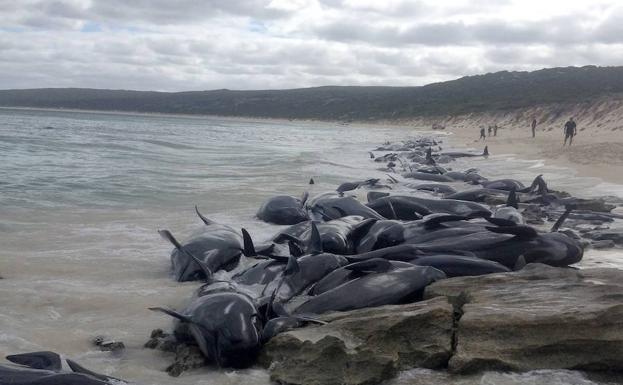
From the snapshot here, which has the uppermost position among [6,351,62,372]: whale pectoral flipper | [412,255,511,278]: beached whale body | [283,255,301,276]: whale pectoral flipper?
[412,255,511,278]: beached whale body

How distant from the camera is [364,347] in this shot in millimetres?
4383

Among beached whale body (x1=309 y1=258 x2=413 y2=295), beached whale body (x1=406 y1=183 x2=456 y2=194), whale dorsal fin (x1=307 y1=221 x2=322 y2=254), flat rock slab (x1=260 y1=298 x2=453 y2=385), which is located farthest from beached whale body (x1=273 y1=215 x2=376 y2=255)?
beached whale body (x1=406 y1=183 x2=456 y2=194)

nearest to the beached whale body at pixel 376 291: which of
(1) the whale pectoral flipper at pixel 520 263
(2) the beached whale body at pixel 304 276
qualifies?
(2) the beached whale body at pixel 304 276

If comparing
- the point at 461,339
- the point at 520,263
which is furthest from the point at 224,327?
the point at 520,263

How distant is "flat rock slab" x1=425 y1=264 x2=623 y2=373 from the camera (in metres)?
4.20

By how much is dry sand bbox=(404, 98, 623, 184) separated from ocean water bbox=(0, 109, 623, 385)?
1226 millimetres

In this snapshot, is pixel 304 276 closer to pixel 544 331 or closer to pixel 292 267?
pixel 292 267

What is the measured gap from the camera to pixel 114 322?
220 inches

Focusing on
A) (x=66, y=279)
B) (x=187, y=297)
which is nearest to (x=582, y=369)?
(x=187, y=297)

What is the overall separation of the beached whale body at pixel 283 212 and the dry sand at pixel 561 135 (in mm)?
8323

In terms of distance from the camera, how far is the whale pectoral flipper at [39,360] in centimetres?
405

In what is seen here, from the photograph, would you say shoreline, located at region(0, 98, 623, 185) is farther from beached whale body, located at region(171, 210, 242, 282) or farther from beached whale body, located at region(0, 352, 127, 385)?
beached whale body, located at region(0, 352, 127, 385)

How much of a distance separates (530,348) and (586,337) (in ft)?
1.17

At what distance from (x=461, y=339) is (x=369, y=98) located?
388ft
